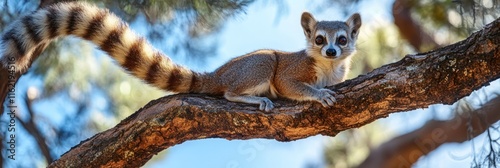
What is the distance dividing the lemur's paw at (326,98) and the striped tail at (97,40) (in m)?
0.77

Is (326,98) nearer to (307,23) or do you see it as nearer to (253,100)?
(253,100)

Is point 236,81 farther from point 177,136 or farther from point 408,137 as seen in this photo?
point 408,137

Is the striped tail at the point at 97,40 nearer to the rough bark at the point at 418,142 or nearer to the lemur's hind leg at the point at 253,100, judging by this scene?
the lemur's hind leg at the point at 253,100

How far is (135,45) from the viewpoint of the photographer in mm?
3438

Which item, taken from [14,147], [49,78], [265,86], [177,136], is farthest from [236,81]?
[49,78]

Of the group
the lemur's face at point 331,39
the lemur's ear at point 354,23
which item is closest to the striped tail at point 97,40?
the lemur's face at point 331,39

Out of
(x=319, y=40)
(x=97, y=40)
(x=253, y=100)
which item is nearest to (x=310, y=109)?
(x=253, y=100)

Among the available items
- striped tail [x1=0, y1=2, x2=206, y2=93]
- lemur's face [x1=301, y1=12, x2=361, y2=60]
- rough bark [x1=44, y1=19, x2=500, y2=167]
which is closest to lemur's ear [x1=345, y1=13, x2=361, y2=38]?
lemur's face [x1=301, y1=12, x2=361, y2=60]

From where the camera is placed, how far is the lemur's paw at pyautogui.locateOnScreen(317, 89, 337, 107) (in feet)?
9.81

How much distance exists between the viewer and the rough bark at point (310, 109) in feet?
8.87

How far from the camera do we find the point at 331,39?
11.6ft

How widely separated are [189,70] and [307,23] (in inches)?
28.9

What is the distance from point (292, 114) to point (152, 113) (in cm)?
69

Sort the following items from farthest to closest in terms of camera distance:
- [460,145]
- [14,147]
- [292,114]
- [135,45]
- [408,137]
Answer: [408,137] < [460,145] < [14,147] < [135,45] < [292,114]
